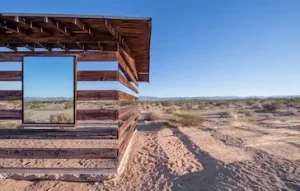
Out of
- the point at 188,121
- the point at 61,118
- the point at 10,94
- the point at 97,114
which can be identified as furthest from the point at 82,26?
the point at 188,121

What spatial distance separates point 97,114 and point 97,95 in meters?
0.37

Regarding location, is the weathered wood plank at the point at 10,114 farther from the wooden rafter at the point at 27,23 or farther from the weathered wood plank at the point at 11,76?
the wooden rafter at the point at 27,23

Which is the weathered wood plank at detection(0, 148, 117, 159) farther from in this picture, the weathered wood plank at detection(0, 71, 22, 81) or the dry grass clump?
the dry grass clump

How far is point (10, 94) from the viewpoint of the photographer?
5.79 meters

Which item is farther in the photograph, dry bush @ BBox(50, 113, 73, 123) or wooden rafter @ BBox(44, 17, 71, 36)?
dry bush @ BBox(50, 113, 73, 123)

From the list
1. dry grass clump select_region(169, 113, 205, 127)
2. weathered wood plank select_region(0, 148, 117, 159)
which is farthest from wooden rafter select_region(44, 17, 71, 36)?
dry grass clump select_region(169, 113, 205, 127)

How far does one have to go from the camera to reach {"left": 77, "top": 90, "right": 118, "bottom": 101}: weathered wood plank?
5.55m

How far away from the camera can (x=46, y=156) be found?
5.53 m

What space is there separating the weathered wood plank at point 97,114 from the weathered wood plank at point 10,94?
1.31 meters

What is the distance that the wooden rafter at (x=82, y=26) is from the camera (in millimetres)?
4809

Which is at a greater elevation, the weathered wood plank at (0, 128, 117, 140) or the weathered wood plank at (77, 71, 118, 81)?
the weathered wood plank at (77, 71, 118, 81)

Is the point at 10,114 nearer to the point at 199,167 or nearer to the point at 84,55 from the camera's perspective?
the point at 84,55

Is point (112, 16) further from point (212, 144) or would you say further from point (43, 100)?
point (212, 144)

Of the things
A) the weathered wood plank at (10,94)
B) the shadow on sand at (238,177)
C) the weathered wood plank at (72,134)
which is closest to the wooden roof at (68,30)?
the weathered wood plank at (10,94)
